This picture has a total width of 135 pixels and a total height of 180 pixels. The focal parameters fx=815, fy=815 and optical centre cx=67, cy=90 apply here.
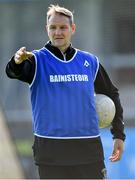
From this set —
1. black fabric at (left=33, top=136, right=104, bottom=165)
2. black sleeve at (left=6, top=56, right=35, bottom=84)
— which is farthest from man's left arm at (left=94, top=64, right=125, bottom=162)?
black sleeve at (left=6, top=56, right=35, bottom=84)

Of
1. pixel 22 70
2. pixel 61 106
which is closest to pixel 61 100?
pixel 61 106

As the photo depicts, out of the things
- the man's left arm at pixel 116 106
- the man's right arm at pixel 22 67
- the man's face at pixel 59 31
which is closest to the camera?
the man's right arm at pixel 22 67

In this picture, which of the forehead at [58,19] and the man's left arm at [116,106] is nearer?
the forehead at [58,19]

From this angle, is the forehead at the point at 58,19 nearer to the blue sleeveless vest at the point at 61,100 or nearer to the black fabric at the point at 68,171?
the blue sleeveless vest at the point at 61,100

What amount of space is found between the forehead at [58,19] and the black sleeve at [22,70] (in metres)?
0.27

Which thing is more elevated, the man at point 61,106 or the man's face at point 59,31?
the man's face at point 59,31

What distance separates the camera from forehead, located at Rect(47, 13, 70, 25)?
4839mm

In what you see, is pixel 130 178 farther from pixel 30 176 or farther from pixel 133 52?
pixel 133 52

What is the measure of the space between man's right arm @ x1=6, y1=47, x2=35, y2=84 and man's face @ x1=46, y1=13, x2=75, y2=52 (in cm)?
18

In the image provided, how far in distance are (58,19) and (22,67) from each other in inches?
15.2

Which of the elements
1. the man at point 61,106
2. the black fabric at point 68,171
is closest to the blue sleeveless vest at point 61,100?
the man at point 61,106

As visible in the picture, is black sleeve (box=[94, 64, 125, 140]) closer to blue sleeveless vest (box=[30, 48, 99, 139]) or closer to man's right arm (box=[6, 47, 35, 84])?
blue sleeveless vest (box=[30, 48, 99, 139])

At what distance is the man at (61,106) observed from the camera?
4699 millimetres

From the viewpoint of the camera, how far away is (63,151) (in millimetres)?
4730
